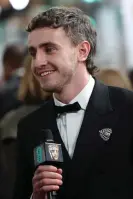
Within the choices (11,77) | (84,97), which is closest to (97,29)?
(11,77)

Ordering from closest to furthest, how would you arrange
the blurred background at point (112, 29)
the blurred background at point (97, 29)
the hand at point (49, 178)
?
the hand at point (49, 178)
the blurred background at point (97, 29)
the blurred background at point (112, 29)

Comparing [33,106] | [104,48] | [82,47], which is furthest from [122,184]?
[104,48]

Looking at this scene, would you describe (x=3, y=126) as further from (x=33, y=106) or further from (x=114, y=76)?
(x=114, y=76)

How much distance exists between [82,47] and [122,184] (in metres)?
0.70

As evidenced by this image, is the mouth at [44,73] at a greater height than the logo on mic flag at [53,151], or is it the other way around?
the mouth at [44,73]

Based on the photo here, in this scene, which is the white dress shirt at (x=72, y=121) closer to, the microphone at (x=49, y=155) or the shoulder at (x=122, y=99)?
the shoulder at (x=122, y=99)

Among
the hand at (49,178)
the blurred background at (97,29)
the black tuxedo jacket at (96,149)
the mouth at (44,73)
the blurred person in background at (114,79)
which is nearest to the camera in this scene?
the hand at (49,178)

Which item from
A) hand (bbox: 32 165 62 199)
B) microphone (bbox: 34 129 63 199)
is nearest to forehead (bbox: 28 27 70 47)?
microphone (bbox: 34 129 63 199)

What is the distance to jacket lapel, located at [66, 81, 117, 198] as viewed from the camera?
7.80ft

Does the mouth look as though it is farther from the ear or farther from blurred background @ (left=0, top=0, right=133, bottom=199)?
blurred background @ (left=0, top=0, right=133, bottom=199)

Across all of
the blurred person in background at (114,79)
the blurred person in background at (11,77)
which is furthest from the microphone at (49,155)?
the blurred person in background at (11,77)

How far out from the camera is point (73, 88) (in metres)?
2.58

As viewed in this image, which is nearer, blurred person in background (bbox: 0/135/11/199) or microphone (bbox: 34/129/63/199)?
microphone (bbox: 34/129/63/199)

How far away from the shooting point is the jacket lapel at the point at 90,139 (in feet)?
7.80
